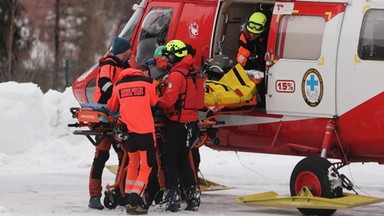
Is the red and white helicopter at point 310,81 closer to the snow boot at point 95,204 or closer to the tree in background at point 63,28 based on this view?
the snow boot at point 95,204

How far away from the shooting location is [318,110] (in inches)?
509

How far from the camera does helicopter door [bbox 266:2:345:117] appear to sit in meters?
12.8

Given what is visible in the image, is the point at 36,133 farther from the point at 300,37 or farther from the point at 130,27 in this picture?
the point at 300,37

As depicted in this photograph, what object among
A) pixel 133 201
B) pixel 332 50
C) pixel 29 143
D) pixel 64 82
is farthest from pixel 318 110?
pixel 64 82

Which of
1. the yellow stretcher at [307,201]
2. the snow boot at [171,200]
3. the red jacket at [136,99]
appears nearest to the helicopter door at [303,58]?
the yellow stretcher at [307,201]

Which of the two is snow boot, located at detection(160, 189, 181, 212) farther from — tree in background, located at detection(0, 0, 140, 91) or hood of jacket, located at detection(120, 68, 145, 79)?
tree in background, located at detection(0, 0, 140, 91)

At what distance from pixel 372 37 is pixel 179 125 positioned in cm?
254

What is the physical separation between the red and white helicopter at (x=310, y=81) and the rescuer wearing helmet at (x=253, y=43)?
215mm

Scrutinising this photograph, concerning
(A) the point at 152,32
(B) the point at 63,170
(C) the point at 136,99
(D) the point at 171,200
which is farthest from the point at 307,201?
(B) the point at 63,170

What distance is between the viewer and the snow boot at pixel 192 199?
42.5 ft

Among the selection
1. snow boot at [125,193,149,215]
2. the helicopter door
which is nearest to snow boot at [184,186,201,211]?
snow boot at [125,193,149,215]

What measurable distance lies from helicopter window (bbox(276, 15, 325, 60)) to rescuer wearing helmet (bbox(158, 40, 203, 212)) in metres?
1.20

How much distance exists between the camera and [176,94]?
41.1 ft

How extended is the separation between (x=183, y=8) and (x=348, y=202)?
156 inches
